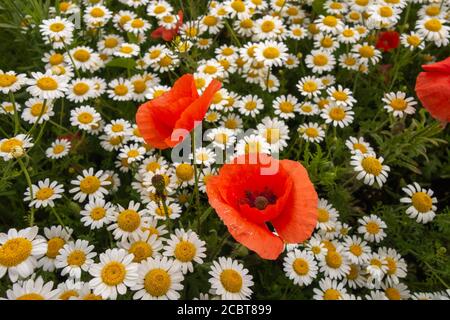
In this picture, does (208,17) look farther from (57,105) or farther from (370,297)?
(370,297)

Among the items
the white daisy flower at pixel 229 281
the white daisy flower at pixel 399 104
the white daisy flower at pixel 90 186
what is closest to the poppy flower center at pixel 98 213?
the white daisy flower at pixel 90 186

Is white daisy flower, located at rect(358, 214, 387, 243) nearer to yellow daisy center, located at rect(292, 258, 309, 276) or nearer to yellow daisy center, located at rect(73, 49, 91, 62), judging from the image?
yellow daisy center, located at rect(292, 258, 309, 276)

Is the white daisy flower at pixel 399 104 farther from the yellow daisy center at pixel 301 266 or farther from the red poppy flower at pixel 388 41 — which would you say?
the yellow daisy center at pixel 301 266

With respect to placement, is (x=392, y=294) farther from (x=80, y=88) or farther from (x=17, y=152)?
(x=80, y=88)

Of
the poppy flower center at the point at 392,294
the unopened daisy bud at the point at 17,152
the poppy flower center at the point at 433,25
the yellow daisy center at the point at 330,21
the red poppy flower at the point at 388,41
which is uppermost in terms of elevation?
the unopened daisy bud at the point at 17,152

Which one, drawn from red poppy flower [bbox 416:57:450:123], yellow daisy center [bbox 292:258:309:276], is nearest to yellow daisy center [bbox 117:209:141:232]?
yellow daisy center [bbox 292:258:309:276]

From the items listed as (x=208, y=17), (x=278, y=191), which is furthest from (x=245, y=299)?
(x=208, y=17)
